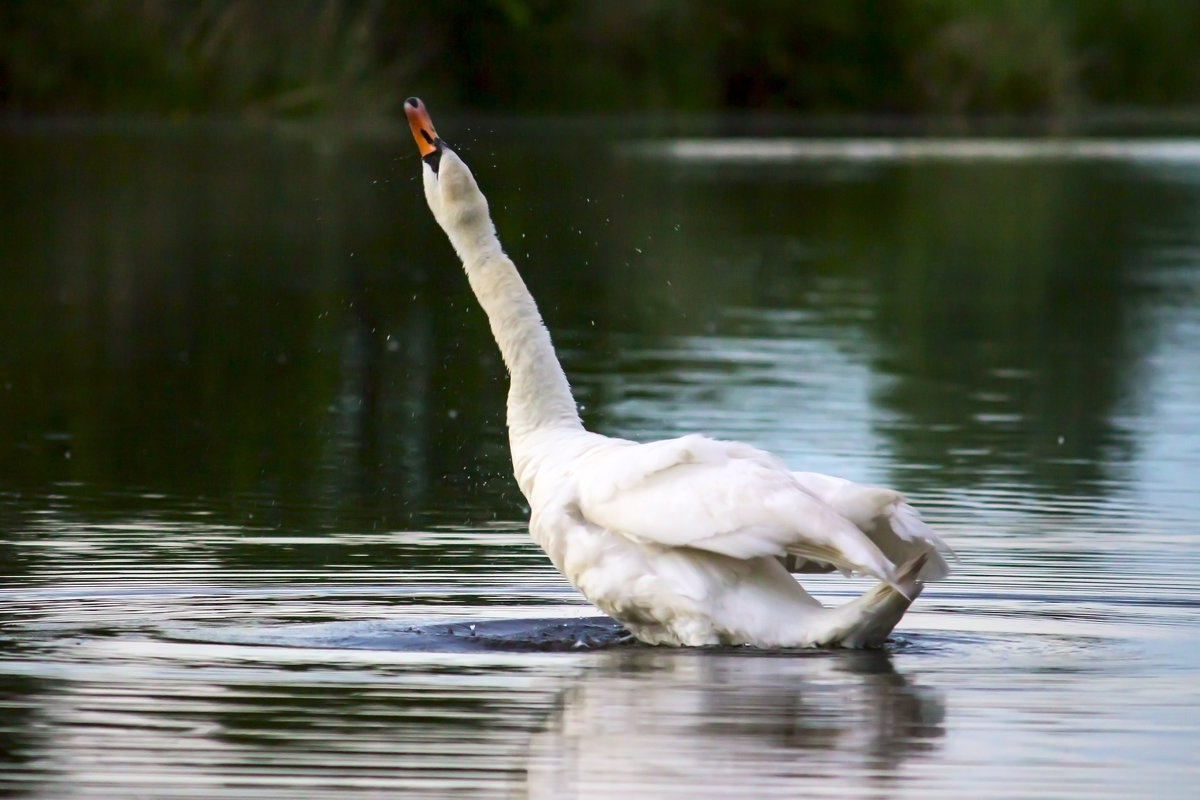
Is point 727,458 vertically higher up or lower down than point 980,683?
higher up

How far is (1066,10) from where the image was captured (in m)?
78.3

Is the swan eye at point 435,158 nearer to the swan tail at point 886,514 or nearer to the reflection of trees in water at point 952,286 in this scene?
the swan tail at point 886,514

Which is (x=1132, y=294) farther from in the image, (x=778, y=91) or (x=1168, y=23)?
(x=1168, y=23)

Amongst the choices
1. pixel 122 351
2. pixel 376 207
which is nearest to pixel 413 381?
pixel 122 351

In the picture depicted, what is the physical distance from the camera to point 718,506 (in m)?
8.03

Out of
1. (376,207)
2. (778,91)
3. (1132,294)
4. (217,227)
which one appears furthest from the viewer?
(778,91)

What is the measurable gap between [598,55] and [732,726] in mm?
61285

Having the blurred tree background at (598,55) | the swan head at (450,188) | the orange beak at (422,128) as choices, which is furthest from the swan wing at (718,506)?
the blurred tree background at (598,55)

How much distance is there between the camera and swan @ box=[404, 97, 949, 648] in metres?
7.96

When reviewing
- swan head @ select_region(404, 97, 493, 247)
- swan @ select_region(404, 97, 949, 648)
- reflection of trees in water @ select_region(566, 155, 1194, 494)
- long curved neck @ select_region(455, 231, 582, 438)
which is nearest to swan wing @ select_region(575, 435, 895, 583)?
swan @ select_region(404, 97, 949, 648)

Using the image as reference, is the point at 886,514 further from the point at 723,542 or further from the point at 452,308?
the point at 452,308

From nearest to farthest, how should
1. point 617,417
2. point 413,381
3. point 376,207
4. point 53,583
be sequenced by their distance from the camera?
point 53,583 → point 617,417 → point 413,381 → point 376,207

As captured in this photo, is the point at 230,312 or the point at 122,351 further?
the point at 230,312

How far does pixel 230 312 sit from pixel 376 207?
14.4m
